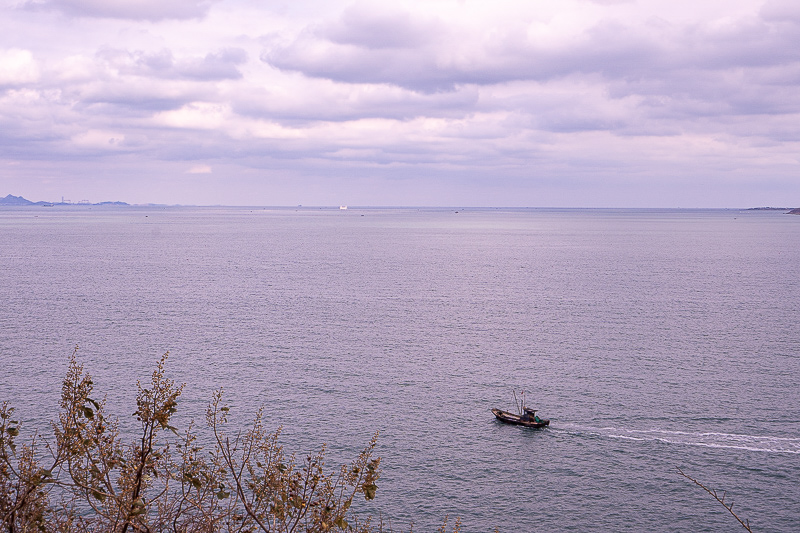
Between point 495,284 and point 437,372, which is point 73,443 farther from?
point 495,284

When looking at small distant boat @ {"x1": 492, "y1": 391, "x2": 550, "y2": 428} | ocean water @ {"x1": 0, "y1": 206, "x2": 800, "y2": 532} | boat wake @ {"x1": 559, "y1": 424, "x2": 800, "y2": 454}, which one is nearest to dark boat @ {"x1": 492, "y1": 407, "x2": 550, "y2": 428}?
small distant boat @ {"x1": 492, "y1": 391, "x2": 550, "y2": 428}

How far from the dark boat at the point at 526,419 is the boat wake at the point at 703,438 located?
213cm

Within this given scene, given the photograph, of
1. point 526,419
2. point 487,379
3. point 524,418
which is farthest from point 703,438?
point 487,379

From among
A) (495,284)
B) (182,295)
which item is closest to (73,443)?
(182,295)

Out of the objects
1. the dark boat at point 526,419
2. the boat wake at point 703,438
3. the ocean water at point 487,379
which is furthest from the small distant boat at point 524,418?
the boat wake at point 703,438

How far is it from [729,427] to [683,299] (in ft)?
255

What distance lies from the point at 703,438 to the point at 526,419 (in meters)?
17.7

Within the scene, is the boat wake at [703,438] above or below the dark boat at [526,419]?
below

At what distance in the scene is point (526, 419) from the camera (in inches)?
2773

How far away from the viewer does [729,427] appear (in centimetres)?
6975

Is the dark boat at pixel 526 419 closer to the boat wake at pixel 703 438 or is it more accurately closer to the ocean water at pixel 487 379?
the ocean water at pixel 487 379

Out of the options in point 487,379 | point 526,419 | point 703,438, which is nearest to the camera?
point 703,438

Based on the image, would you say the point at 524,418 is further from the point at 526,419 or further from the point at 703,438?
the point at 703,438

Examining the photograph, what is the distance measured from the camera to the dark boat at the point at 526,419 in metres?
70.3
